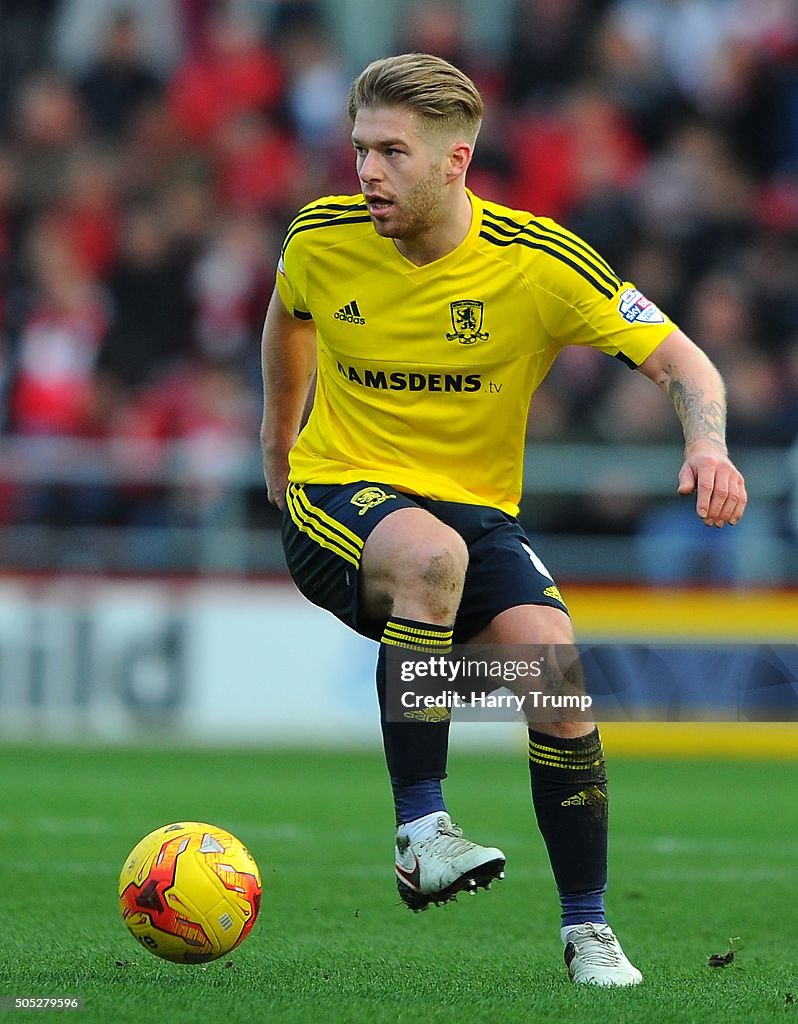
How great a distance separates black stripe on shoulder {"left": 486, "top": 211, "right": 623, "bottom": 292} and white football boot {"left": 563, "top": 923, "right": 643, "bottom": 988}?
1724 millimetres

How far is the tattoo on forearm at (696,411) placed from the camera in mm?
4812

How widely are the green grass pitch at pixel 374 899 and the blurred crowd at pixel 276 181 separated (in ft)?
8.42

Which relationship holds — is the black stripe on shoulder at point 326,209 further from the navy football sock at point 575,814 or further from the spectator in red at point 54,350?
the spectator in red at point 54,350

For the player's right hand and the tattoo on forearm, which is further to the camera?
the player's right hand

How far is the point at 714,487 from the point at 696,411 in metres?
0.37

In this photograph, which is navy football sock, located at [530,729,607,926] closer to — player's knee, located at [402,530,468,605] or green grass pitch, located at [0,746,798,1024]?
green grass pitch, located at [0,746,798,1024]

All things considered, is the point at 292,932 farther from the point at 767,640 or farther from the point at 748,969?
the point at 767,640

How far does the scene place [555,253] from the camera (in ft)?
17.0

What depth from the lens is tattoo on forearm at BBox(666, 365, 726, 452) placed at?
481cm

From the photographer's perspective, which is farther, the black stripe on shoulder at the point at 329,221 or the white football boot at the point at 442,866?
the black stripe on shoulder at the point at 329,221

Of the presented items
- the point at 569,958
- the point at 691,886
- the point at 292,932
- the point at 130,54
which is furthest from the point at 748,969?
the point at 130,54

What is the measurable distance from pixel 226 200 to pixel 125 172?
0.87 m

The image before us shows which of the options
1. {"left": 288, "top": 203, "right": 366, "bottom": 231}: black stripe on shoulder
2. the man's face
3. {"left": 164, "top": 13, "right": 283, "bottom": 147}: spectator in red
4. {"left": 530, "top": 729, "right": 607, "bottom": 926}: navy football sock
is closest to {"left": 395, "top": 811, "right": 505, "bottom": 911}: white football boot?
{"left": 530, "top": 729, "right": 607, "bottom": 926}: navy football sock

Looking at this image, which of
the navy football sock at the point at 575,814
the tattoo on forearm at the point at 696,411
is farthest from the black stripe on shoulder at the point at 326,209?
the navy football sock at the point at 575,814
